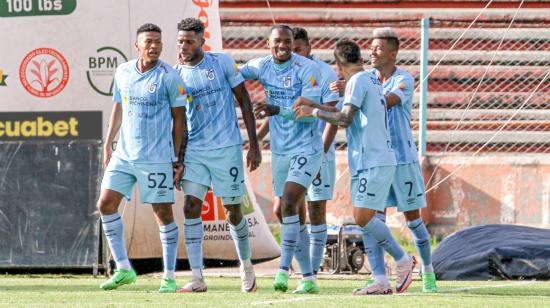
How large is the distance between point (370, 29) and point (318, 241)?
6.40 m

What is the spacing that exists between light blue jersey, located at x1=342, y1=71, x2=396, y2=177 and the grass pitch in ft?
3.12

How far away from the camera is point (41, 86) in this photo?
13789 millimetres

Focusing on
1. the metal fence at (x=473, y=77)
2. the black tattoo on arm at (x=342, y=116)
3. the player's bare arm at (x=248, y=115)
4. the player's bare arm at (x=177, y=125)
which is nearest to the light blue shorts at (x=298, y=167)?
the player's bare arm at (x=248, y=115)

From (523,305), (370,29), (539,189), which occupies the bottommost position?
(523,305)

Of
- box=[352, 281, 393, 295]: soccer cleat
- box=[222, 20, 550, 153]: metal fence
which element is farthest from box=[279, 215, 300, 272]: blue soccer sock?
box=[222, 20, 550, 153]: metal fence

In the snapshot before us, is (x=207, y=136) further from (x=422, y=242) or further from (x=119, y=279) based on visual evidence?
(x=422, y=242)

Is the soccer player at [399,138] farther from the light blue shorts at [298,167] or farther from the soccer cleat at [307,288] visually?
the light blue shorts at [298,167]

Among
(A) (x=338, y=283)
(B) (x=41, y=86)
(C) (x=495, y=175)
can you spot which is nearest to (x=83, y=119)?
(B) (x=41, y=86)

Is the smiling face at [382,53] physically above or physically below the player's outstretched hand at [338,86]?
above

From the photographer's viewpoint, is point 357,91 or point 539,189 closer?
point 357,91

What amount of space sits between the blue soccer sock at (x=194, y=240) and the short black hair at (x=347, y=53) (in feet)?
5.12

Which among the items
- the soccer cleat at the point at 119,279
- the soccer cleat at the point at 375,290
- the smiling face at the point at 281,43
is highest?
the smiling face at the point at 281,43

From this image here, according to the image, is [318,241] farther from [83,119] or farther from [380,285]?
[83,119]

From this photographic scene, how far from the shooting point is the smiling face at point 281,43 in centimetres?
1148
